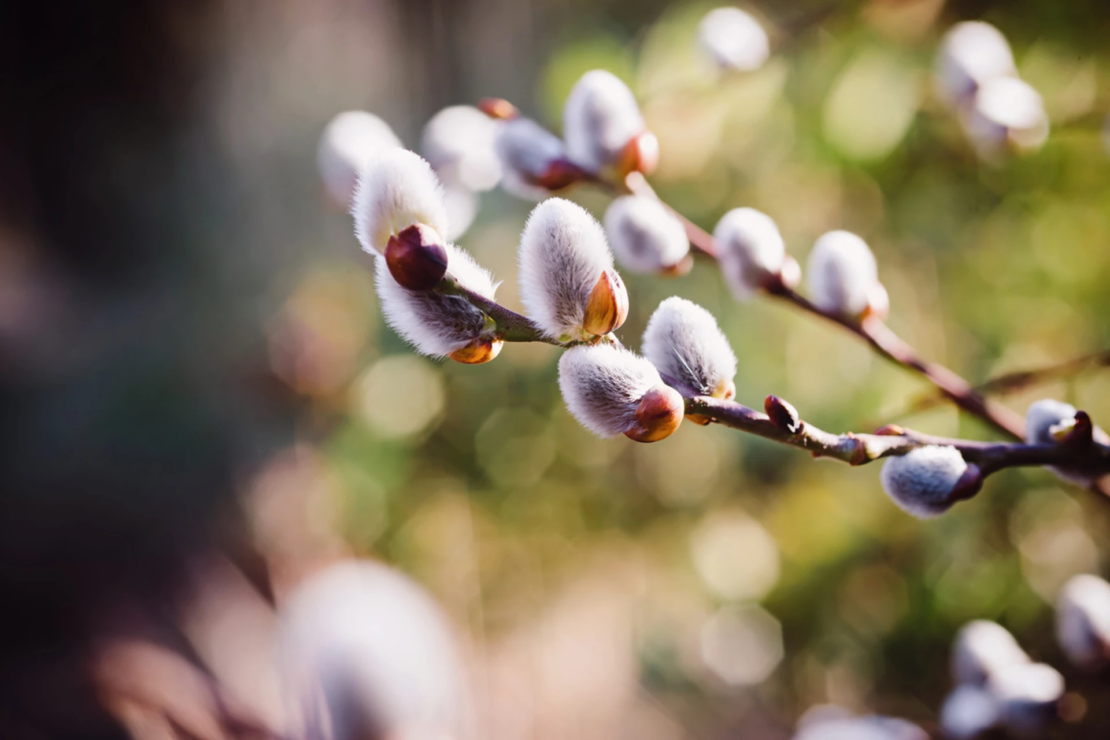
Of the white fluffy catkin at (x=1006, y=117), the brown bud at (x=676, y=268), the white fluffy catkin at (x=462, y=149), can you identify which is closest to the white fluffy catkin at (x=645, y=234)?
the brown bud at (x=676, y=268)

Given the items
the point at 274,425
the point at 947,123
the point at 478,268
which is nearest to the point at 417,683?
the point at 478,268

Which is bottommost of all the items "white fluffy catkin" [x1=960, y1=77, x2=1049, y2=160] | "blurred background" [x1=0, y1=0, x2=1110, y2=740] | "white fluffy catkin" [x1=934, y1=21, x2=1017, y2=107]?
"blurred background" [x1=0, y1=0, x2=1110, y2=740]

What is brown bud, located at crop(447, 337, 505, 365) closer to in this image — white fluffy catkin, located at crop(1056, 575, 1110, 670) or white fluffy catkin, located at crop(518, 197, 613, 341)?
white fluffy catkin, located at crop(518, 197, 613, 341)

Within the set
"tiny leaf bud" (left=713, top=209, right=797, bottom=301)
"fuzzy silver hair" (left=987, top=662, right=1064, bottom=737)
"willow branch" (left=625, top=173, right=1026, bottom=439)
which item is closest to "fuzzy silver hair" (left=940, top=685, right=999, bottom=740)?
"fuzzy silver hair" (left=987, top=662, right=1064, bottom=737)

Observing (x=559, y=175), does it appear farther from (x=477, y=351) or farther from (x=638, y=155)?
(x=477, y=351)

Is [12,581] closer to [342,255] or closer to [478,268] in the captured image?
[342,255]

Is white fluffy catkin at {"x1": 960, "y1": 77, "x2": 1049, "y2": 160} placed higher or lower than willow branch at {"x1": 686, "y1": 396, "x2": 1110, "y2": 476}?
higher
